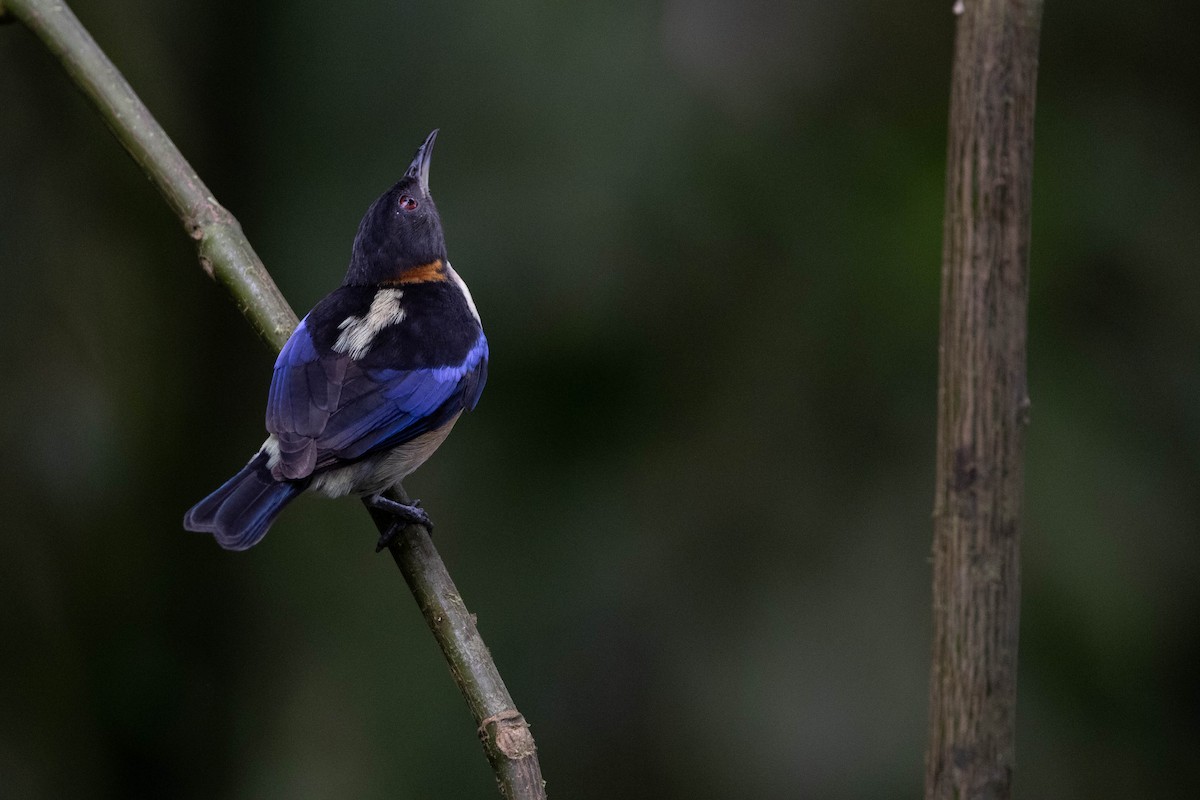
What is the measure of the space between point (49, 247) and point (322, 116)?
1.25 m

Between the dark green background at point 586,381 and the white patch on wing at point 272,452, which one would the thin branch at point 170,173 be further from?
the dark green background at point 586,381

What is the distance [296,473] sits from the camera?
8.74 ft

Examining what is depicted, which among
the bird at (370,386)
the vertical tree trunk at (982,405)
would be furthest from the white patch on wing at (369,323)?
the vertical tree trunk at (982,405)

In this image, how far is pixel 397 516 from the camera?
2.73m

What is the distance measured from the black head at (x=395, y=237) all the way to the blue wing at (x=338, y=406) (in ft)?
1.91

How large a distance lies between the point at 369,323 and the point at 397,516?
2.19ft

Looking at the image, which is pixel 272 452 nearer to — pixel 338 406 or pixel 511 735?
pixel 338 406

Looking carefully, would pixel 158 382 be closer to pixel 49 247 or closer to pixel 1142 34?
pixel 49 247

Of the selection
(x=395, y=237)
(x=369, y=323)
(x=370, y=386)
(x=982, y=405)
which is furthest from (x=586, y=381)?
(x=982, y=405)

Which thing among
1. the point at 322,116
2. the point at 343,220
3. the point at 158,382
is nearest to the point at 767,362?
the point at 343,220

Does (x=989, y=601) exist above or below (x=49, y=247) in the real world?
below

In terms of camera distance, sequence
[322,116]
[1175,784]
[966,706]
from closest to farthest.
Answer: [966,706]
[1175,784]
[322,116]

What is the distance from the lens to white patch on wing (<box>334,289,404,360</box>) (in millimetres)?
3010

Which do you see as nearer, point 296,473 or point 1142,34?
point 296,473
